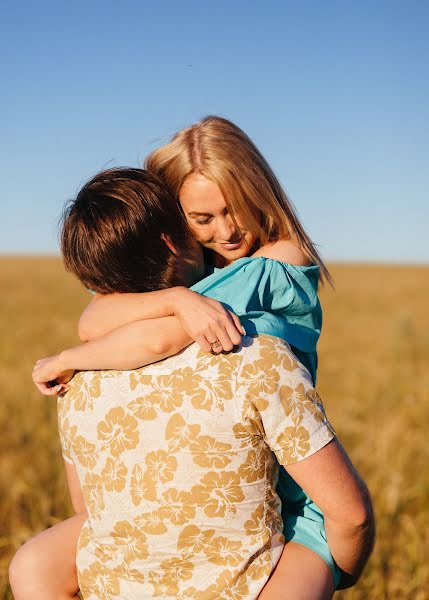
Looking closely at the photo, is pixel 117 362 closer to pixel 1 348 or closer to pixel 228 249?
pixel 228 249

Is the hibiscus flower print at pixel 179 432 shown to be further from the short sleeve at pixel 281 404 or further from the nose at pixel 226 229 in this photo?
the nose at pixel 226 229

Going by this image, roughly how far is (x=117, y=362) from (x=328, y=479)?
49 cm

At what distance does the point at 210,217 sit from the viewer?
227cm

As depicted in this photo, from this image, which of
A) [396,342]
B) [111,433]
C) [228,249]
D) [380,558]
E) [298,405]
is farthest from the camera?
[396,342]

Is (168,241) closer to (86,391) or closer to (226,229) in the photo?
(86,391)

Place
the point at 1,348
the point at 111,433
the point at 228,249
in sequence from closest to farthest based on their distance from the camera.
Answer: the point at 111,433
the point at 228,249
the point at 1,348

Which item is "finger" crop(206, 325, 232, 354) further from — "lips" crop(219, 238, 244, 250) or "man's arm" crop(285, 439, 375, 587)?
"lips" crop(219, 238, 244, 250)

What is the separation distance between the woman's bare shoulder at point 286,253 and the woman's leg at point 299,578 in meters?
0.76

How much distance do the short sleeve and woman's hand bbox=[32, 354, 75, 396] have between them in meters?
0.52

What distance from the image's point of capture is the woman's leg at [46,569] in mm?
1708

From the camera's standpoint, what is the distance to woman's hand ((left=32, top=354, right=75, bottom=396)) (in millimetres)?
1716

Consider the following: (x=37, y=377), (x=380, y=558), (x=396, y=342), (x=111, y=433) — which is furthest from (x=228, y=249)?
(x=396, y=342)

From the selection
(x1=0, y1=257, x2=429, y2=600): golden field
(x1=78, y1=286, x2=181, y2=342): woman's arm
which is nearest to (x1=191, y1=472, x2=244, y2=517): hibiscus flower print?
(x1=78, y1=286, x2=181, y2=342): woman's arm

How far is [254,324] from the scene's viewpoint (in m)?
1.53
